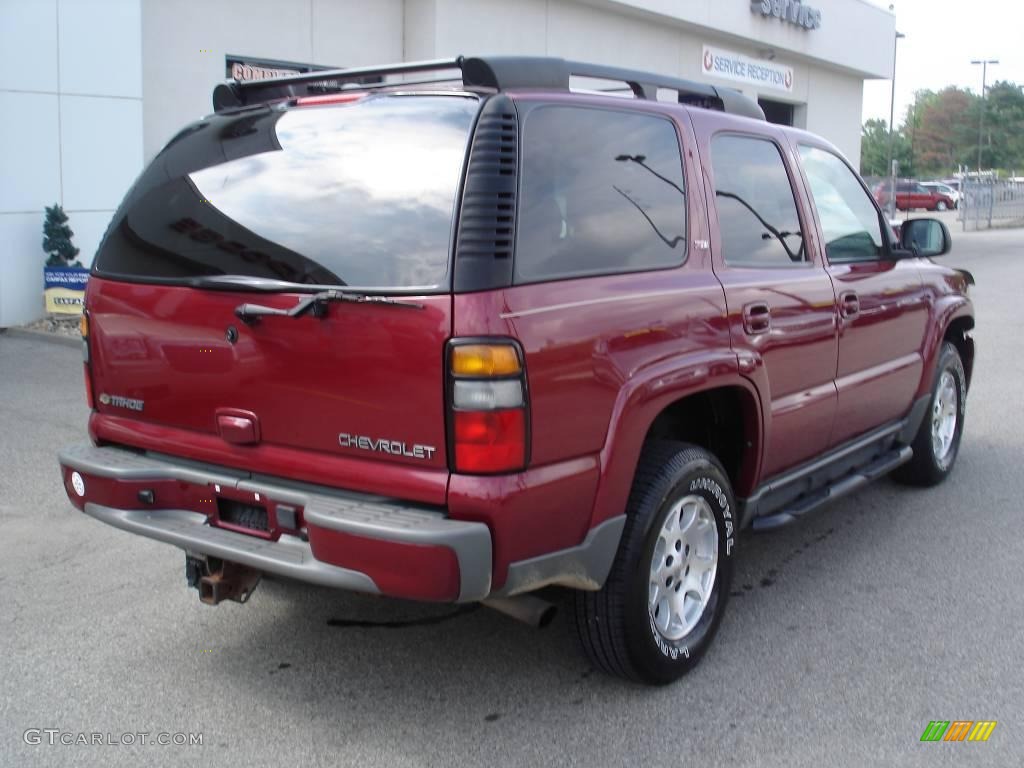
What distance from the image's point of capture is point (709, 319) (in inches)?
149

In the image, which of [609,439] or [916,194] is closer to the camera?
[609,439]

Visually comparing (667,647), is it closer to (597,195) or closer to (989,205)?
(597,195)

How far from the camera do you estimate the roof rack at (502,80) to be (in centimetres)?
335

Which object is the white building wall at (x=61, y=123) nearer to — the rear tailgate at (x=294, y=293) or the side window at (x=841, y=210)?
the rear tailgate at (x=294, y=293)

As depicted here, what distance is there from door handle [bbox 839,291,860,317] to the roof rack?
89 cm

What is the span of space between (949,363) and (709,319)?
9.92 ft

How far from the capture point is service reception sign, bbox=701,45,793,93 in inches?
907

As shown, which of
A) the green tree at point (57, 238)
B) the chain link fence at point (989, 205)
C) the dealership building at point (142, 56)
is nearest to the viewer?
the dealership building at point (142, 56)

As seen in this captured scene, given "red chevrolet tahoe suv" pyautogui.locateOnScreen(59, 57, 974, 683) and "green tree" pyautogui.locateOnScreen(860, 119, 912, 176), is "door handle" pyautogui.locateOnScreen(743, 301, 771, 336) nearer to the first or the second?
"red chevrolet tahoe suv" pyautogui.locateOnScreen(59, 57, 974, 683)

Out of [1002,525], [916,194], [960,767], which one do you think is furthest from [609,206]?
[916,194]

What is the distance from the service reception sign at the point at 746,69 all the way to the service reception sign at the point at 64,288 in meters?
15.3

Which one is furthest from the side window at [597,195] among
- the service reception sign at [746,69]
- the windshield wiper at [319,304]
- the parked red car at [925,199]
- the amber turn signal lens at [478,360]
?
the parked red car at [925,199]

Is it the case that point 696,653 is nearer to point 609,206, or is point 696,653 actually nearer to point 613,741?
point 613,741

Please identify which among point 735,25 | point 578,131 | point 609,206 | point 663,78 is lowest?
point 609,206
